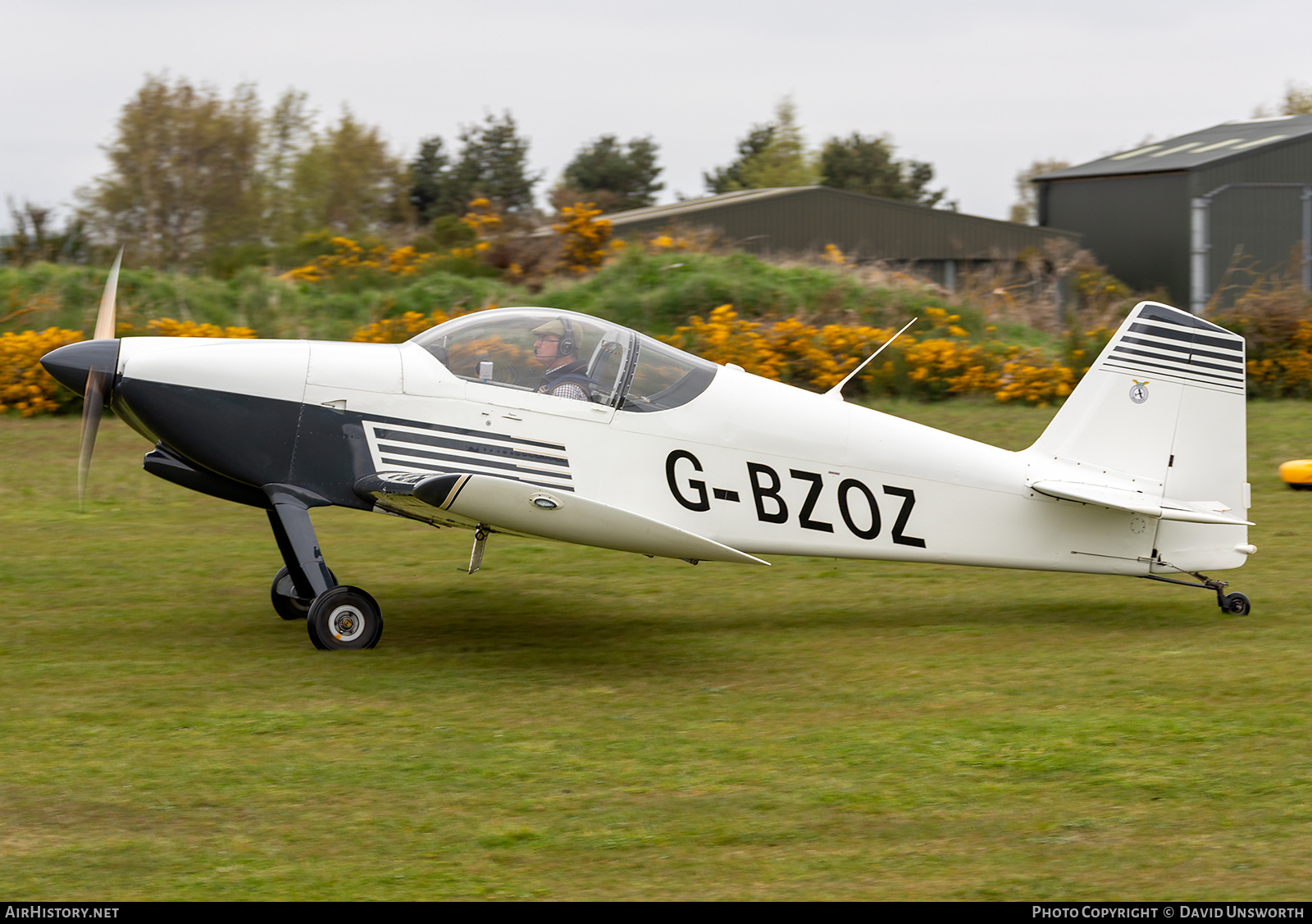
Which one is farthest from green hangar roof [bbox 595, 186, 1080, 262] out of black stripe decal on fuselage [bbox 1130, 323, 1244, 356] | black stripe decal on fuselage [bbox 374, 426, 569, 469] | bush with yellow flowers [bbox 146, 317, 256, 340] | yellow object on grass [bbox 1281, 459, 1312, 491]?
black stripe decal on fuselage [bbox 374, 426, 569, 469]

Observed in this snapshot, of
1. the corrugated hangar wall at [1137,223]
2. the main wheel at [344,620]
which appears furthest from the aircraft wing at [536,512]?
the corrugated hangar wall at [1137,223]

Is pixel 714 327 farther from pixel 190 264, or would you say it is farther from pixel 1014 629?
pixel 190 264

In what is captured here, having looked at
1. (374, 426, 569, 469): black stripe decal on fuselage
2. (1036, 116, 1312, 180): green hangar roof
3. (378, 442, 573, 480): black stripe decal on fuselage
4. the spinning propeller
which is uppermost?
(1036, 116, 1312, 180): green hangar roof

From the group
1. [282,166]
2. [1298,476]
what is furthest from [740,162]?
[1298,476]

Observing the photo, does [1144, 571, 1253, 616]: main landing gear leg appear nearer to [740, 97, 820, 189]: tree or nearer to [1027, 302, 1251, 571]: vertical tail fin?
[1027, 302, 1251, 571]: vertical tail fin

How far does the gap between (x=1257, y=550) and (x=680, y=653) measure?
578cm

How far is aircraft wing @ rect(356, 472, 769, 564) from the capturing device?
673 cm

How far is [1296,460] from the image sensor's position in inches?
551

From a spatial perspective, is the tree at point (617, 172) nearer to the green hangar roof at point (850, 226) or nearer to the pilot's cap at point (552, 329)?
the green hangar roof at point (850, 226)

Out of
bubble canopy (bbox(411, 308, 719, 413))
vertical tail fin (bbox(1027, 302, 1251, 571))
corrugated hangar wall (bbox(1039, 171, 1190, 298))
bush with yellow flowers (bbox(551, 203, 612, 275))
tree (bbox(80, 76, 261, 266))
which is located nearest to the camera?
bubble canopy (bbox(411, 308, 719, 413))

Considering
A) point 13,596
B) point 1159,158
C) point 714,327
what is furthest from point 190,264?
point 13,596

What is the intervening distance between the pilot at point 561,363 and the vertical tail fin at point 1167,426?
3169 mm

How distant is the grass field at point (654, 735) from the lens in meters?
4.27

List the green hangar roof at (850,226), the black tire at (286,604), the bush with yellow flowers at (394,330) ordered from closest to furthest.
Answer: the black tire at (286,604) < the bush with yellow flowers at (394,330) < the green hangar roof at (850,226)
